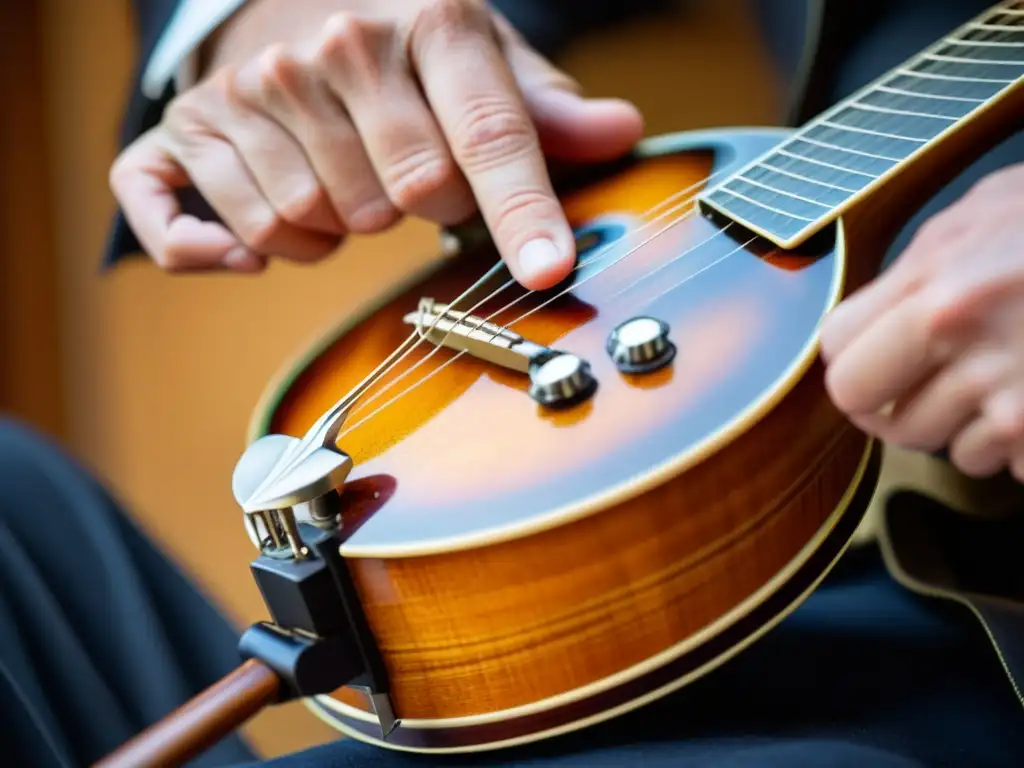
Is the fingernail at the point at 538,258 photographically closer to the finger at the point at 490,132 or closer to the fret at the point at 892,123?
the finger at the point at 490,132

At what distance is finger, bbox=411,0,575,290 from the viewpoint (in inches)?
25.8

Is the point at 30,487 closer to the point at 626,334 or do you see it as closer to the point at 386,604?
the point at 386,604

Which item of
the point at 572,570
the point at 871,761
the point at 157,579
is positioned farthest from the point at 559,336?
the point at 157,579

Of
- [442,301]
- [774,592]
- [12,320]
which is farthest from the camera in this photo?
[12,320]

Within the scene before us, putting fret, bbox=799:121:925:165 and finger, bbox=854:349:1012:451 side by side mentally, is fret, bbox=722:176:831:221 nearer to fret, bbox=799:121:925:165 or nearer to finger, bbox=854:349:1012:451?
fret, bbox=799:121:925:165

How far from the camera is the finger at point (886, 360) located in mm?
415

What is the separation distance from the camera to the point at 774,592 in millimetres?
516

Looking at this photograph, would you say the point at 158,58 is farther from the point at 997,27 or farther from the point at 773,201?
the point at 997,27

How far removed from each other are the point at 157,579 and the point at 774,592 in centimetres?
49

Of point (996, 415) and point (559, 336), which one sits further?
point (559, 336)

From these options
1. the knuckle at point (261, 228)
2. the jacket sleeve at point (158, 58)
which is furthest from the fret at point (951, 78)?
the jacket sleeve at point (158, 58)

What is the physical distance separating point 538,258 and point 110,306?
1.49m

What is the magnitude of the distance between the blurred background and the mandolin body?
4.01 ft

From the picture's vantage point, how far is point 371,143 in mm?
733
